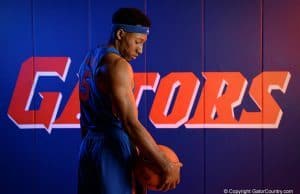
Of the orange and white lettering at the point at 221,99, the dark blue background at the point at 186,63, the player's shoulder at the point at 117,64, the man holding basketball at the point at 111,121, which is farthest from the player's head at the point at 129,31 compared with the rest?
the orange and white lettering at the point at 221,99

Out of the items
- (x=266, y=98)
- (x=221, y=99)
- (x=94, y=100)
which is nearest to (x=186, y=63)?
(x=221, y=99)

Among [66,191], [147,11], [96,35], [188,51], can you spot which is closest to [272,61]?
[188,51]

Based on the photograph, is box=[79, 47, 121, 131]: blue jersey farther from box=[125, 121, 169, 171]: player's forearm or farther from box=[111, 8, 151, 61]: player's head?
box=[125, 121, 169, 171]: player's forearm

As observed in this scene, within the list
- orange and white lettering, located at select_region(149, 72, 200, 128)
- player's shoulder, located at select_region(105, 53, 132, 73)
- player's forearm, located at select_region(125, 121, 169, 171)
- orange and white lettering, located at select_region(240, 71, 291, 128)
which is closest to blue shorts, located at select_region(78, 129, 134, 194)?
player's forearm, located at select_region(125, 121, 169, 171)

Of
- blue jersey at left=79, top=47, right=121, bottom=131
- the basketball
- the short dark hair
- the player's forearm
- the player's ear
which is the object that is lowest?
the basketball

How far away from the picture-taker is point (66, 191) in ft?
12.6

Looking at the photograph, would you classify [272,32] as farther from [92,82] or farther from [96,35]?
[92,82]

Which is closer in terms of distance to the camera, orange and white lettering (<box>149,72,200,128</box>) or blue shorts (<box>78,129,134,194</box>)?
blue shorts (<box>78,129,134,194</box>)

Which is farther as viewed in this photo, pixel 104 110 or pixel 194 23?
pixel 194 23

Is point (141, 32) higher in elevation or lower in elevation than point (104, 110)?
higher

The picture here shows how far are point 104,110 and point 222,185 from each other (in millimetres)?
1790

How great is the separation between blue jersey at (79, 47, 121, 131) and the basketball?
241mm

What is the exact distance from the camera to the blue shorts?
2.36m

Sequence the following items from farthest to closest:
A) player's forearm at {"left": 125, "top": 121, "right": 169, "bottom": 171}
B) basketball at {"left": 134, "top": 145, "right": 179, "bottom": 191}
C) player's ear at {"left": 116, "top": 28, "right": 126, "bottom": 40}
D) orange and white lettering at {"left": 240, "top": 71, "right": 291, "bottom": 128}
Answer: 1. orange and white lettering at {"left": 240, "top": 71, "right": 291, "bottom": 128}
2. player's ear at {"left": 116, "top": 28, "right": 126, "bottom": 40}
3. basketball at {"left": 134, "top": 145, "right": 179, "bottom": 191}
4. player's forearm at {"left": 125, "top": 121, "right": 169, "bottom": 171}
